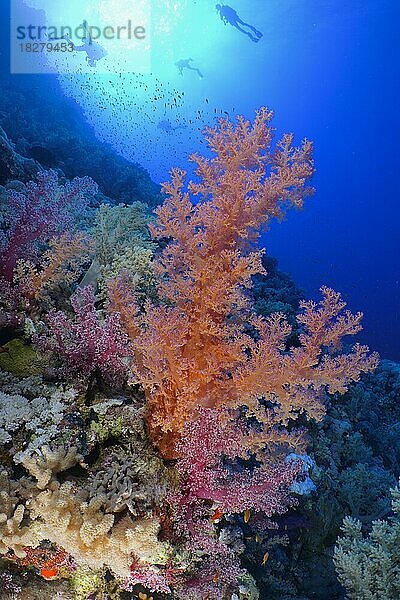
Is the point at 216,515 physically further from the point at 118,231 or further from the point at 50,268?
the point at 118,231

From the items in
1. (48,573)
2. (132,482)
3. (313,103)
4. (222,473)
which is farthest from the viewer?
(313,103)

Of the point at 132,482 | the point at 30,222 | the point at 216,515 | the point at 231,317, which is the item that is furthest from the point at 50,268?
the point at 216,515

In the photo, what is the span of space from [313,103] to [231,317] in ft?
378

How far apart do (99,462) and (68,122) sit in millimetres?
20620

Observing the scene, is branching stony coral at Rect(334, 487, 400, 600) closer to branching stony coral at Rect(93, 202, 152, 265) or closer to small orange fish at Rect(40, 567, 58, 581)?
small orange fish at Rect(40, 567, 58, 581)

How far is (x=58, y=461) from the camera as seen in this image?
8.27 ft

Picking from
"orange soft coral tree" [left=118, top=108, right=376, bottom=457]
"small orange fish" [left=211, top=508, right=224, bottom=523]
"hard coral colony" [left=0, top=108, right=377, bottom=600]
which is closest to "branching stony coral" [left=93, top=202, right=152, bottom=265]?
"hard coral colony" [left=0, top=108, right=377, bottom=600]

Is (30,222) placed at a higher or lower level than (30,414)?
higher

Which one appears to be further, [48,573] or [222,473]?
[222,473]

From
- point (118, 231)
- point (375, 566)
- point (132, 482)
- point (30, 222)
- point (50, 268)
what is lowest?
point (132, 482)

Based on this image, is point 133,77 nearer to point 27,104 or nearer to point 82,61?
point 82,61

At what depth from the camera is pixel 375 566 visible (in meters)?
→ 3.23

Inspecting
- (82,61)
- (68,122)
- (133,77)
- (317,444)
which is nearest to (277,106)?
(133,77)

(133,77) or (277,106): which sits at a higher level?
(277,106)
